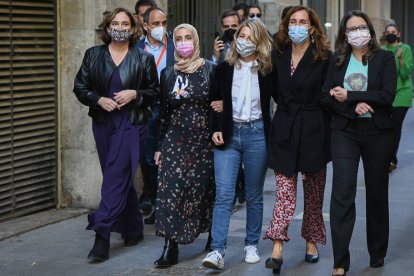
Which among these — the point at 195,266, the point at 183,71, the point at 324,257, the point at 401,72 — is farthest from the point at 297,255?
the point at 401,72

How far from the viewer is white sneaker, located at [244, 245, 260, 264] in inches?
310

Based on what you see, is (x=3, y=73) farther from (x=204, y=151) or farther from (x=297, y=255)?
(x=297, y=255)

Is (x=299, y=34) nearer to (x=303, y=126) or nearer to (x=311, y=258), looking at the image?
(x=303, y=126)

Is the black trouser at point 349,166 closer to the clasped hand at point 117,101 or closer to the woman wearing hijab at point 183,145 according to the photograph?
the woman wearing hijab at point 183,145

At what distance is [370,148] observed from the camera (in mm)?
7488

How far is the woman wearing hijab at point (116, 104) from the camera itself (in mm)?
8102

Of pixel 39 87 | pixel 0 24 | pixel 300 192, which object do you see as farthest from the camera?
pixel 300 192

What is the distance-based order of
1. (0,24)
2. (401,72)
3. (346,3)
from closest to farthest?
(0,24) < (401,72) < (346,3)

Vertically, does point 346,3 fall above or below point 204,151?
above

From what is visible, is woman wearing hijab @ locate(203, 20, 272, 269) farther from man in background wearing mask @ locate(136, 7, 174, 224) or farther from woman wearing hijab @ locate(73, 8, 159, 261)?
man in background wearing mask @ locate(136, 7, 174, 224)

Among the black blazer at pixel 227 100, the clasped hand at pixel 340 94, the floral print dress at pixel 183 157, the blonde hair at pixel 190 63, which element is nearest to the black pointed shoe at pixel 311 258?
the floral print dress at pixel 183 157

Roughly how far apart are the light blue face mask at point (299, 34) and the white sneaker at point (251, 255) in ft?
5.20

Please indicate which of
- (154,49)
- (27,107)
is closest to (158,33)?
(154,49)

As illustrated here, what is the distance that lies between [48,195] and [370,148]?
3.89 metres
